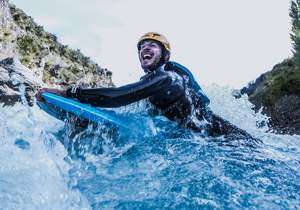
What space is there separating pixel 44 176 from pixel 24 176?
16 cm

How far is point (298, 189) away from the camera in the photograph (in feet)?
11.2

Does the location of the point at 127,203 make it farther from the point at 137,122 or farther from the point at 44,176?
the point at 137,122

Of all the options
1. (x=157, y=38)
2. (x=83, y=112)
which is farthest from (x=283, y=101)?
(x=83, y=112)

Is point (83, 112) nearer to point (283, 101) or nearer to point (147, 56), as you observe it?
point (147, 56)

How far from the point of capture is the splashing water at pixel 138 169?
10.4 feet

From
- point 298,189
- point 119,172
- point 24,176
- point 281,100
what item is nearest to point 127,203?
point 119,172

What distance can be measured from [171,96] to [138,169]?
1.11 metres

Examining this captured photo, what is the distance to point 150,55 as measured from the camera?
17.4ft

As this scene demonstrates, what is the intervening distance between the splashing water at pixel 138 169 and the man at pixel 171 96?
175 mm

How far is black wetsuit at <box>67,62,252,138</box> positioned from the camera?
4551mm

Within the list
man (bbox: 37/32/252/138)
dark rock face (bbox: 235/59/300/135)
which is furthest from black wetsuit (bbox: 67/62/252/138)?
dark rock face (bbox: 235/59/300/135)

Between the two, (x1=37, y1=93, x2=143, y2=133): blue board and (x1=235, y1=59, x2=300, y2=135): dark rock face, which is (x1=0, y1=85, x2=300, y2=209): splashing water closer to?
(x1=37, y1=93, x2=143, y2=133): blue board

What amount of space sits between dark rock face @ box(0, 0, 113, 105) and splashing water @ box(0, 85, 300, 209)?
13.7 meters

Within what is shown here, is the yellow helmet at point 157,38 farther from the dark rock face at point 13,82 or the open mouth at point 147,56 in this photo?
the dark rock face at point 13,82
